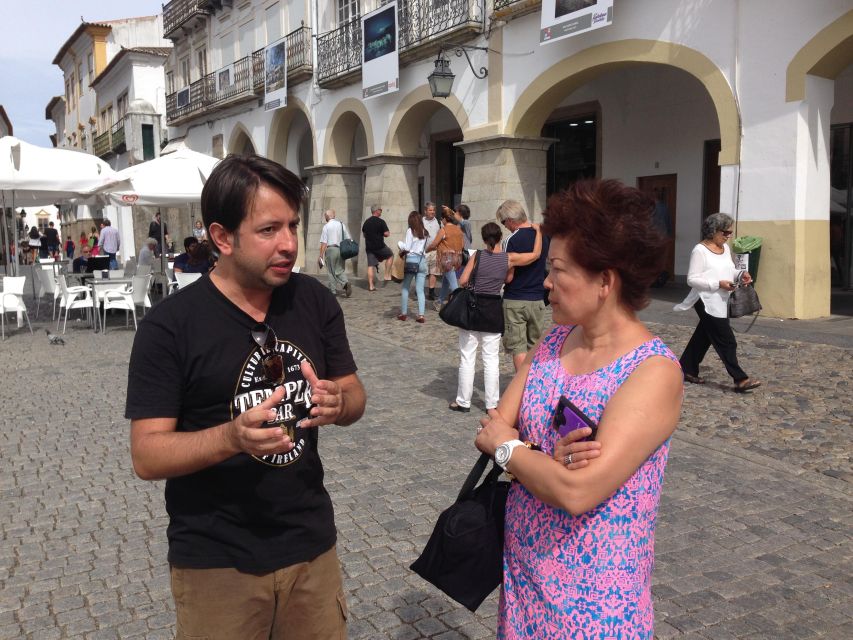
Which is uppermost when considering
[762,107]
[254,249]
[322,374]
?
[762,107]

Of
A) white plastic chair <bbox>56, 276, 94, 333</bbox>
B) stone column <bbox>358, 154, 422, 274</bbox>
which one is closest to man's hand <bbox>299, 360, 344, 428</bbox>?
white plastic chair <bbox>56, 276, 94, 333</bbox>

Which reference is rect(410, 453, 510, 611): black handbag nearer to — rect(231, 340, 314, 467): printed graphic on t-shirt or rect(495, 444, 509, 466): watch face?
rect(495, 444, 509, 466): watch face

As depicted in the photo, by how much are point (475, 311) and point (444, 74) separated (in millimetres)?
9221

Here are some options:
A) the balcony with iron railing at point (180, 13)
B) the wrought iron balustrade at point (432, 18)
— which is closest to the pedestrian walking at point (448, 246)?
the wrought iron balustrade at point (432, 18)

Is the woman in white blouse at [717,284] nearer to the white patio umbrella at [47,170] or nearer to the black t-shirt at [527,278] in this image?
the black t-shirt at [527,278]

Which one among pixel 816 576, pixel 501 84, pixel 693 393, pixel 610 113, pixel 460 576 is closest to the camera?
pixel 460 576

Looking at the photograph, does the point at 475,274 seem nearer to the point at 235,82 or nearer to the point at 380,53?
the point at 380,53

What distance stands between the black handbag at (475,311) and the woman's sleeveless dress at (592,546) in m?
4.25

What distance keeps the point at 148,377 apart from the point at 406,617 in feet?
6.04

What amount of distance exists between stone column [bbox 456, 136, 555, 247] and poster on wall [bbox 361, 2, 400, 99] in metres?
3.01

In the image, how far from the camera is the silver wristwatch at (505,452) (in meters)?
1.70

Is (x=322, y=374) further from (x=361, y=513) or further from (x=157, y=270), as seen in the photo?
(x=157, y=270)

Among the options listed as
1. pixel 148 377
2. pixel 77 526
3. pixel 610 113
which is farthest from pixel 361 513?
pixel 610 113

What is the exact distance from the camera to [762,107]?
401 inches
